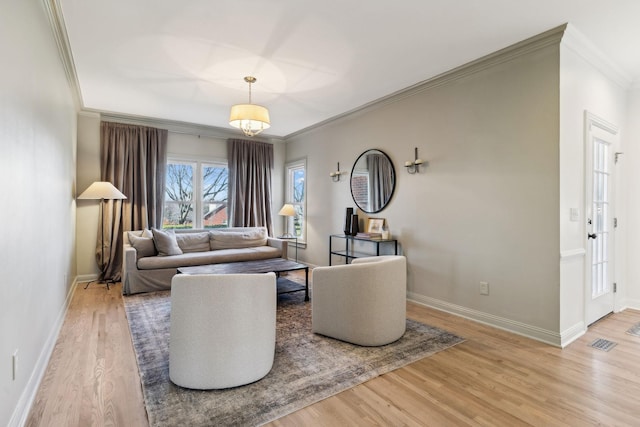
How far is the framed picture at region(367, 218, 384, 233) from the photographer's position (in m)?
4.44

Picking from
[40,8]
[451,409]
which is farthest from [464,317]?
[40,8]

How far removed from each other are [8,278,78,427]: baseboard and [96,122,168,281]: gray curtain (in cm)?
210

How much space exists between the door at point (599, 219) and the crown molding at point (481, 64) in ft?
2.89

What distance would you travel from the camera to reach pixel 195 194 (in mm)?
6023

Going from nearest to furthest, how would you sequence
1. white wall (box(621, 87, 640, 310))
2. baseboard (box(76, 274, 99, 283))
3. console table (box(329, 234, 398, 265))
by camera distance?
1. white wall (box(621, 87, 640, 310))
2. console table (box(329, 234, 398, 265))
3. baseboard (box(76, 274, 99, 283))

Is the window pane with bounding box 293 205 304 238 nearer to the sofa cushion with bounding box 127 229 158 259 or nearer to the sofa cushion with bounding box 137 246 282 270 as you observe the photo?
the sofa cushion with bounding box 137 246 282 270

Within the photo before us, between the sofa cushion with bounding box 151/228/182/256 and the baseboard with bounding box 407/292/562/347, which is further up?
the sofa cushion with bounding box 151/228/182/256

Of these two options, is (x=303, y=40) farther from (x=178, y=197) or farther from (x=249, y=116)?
(x=178, y=197)

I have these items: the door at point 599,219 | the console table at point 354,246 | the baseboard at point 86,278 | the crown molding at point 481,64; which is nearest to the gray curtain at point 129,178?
the baseboard at point 86,278

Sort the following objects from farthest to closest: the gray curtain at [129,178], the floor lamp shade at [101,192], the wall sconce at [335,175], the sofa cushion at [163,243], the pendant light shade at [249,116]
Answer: the wall sconce at [335,175] < the gray curtain at [129,178] < the sofa cushion at [163,243] < the floor lamp shade at [101,192] < the pendant light shade at [249,116]

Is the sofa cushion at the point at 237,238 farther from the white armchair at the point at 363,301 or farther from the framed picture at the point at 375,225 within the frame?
the white armchair at the point at 363,301

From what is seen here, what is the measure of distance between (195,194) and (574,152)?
18.2ft

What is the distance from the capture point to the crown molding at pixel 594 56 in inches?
109

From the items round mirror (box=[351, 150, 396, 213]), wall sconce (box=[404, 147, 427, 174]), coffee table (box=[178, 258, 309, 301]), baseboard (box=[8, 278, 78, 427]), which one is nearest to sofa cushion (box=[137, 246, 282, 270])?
coffee table (box=[178, 258, 309, 301])
